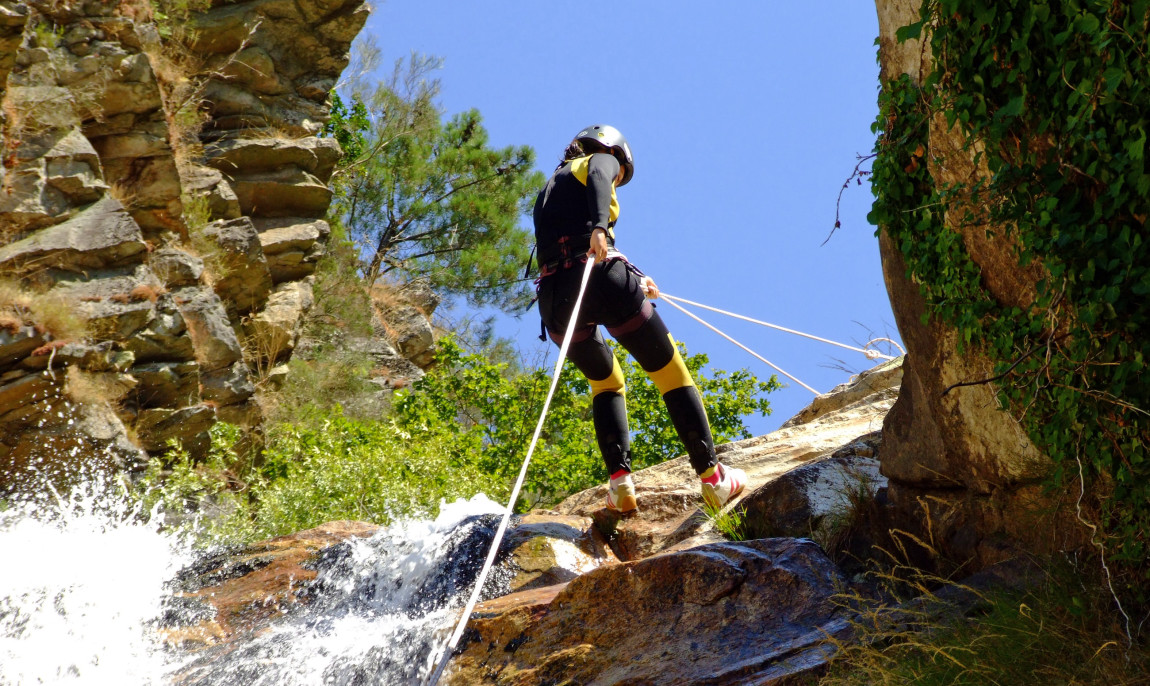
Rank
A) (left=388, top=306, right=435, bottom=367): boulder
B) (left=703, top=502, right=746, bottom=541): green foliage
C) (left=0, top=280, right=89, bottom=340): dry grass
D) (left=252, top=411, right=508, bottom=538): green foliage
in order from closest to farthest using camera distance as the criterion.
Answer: (left=703, top=502, right=746, bottom=541): green foliage → (left=252, top=411, right=508, bottom=538): green foliage → (left=0, top=280, right=89, bottom=340): dry grass → (left=388, top=306, right=435, bottom=367): boulder

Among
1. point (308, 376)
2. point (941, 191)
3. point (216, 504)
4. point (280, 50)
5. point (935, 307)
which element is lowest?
point (935, 307)

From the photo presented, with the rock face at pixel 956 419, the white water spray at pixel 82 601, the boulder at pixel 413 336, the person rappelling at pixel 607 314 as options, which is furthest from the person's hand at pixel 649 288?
the boulder at pixel 413 336

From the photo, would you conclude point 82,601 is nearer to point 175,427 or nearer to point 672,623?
point 672,623

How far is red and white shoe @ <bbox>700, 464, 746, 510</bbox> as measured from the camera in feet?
17.7

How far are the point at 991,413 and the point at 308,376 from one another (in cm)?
1345

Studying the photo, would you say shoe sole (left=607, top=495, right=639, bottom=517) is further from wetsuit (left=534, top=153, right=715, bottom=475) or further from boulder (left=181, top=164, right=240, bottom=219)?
boulder (left=181, top=164, right=240, bottom=219)

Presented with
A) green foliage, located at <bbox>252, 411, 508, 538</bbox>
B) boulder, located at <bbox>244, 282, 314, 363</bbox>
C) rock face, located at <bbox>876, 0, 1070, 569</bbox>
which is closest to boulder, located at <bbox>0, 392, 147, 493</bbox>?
green foliage, located at <bbox>252, 411, 508, 538</bbox>

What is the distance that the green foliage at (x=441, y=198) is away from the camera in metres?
21.6

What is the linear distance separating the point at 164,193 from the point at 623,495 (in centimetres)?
920

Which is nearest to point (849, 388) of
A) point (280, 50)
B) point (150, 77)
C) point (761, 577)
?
point (761, 577)

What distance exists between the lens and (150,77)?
40.4 ft

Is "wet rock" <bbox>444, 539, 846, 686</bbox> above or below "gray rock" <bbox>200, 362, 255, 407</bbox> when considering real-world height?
below

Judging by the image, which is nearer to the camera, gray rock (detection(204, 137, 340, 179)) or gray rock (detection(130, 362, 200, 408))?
gray rock (detection(130, 362, 200, 408))

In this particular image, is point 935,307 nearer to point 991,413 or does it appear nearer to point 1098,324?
point 991,413
